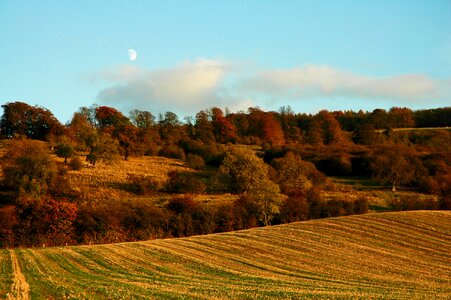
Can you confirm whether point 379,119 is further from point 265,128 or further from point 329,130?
point 265,128

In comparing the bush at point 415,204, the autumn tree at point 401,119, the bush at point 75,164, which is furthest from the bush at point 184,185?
the autumn tree at point 401,119

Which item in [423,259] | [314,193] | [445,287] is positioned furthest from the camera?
[314,193]

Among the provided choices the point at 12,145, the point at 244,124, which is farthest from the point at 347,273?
the point at 244,124

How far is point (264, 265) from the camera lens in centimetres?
3189

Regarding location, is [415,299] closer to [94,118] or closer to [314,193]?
[314,193]

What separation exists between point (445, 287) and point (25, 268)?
71.9 ft

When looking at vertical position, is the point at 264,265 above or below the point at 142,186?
below

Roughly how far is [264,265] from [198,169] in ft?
239

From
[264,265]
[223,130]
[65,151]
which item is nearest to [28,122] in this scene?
[65,151]

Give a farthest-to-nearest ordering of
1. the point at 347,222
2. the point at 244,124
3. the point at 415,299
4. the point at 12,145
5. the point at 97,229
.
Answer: the point at 244,124 < the point at 12,145 < the point at 97,229 < the point at 347,222 < the point at 415,299

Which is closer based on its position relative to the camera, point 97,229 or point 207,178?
point 97,229

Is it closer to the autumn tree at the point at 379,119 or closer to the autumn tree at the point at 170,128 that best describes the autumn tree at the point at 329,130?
the autumn tree at the point at 379,119

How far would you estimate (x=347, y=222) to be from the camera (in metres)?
49.4

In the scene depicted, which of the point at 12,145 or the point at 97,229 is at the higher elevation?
the point at 12,145
